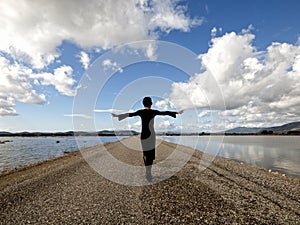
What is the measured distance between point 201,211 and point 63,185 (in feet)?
24.2

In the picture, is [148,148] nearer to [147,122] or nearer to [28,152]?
[147,122]

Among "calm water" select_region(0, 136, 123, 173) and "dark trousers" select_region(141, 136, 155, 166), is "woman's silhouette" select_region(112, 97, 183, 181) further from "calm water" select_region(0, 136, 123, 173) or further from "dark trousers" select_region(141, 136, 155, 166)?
"calm water" select_region(0, 136, 123, 173)

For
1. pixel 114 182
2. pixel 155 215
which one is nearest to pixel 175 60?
pixel 114 182

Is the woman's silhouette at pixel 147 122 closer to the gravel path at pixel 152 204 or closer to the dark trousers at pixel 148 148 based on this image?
the dark trousers at pixel 148 148

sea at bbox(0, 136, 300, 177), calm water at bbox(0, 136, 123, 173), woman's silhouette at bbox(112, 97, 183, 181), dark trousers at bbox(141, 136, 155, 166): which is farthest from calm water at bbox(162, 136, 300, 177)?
calm water at bbox(0, 136, 123, 173)

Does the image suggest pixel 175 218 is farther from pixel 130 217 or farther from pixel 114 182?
pixel 114 182

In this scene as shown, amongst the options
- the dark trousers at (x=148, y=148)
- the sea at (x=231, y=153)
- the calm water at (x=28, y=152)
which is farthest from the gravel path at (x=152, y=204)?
the calm water at (x=28, y=152)

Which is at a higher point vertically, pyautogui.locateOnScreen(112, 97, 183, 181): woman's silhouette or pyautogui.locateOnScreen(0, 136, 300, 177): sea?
pyautogui.locateOnScreen(112, 97, 183, 181): woman's silhouette

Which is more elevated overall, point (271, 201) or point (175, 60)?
point (175, 60)

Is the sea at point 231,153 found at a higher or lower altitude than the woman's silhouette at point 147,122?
lower

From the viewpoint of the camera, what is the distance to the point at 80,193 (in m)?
9.45

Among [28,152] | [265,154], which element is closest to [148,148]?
[265,154]

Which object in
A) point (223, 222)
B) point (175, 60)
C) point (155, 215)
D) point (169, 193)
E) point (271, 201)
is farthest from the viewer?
point (175, 60)

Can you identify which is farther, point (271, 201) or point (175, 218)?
point (271, 201)
